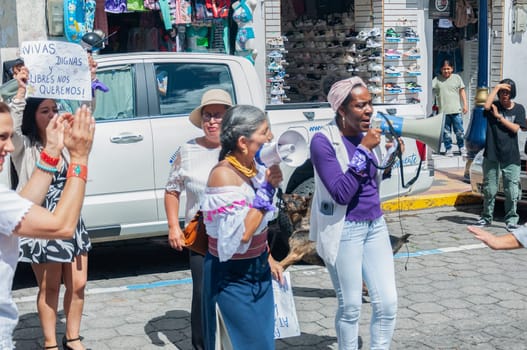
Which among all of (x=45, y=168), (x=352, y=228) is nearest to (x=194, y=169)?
(x=352, y=228)

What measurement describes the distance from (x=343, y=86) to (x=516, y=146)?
5.46 meters

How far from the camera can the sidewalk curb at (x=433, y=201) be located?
10.7 meters

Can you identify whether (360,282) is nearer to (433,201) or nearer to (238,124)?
(238,124)

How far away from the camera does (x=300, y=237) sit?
689cm

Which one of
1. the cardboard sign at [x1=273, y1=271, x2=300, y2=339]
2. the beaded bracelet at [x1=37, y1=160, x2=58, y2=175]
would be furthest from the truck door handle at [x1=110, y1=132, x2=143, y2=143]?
the beaded bracelet at [x1=37, y1=160, x2=58, y2=175]

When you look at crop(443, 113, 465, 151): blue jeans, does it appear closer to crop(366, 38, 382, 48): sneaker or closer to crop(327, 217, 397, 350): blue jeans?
crop(366, 38, 382, 48): sneaker

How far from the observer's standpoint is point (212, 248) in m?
4.24

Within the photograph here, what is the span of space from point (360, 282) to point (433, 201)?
6.57 metres

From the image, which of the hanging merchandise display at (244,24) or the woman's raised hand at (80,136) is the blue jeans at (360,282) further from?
the hanging merchandise display at (244,24)

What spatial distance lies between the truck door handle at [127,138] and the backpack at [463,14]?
9440 millimetres

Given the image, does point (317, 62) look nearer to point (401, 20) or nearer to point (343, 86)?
point (401, 20)

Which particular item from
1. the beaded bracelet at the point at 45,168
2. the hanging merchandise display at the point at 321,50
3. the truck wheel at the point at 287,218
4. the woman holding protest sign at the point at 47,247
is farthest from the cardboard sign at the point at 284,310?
the hanging merchandise display at the point at 321,50

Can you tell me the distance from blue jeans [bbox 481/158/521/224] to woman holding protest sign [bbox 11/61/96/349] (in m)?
5.84

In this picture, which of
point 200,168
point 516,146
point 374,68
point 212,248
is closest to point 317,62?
point 374,68
